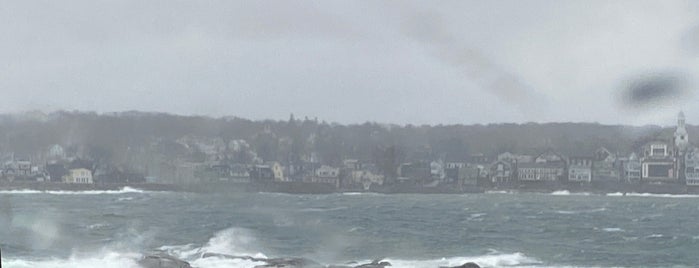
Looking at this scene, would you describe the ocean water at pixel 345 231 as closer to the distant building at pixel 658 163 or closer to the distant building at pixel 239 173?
the distant building at pixel 239 173

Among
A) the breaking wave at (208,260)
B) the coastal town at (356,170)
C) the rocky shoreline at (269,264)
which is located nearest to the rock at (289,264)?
the rocky shoreline at (269,264)

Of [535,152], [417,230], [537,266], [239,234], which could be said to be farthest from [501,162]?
[537,266]

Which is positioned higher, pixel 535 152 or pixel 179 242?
pixel 535 152

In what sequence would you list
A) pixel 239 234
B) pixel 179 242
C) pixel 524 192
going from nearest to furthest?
pixel 179 242
pixel 239 234
pixel 524 192

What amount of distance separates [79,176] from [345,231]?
41.2m

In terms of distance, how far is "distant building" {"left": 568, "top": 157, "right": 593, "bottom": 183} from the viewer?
77.2 meters

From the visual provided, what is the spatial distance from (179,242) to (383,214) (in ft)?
67.5

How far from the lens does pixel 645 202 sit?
76.3m

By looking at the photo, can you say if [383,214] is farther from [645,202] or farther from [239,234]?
[645,202]

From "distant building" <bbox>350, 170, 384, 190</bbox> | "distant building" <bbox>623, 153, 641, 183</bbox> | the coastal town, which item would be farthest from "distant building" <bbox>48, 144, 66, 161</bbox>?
"distant building" <bbox>623, 153, 641, 183</bbox>

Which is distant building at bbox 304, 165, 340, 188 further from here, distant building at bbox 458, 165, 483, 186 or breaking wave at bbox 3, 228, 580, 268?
breaking wave at bbox 3, 228, 580, 268

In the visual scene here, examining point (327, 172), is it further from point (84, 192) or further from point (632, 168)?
point (632, 168)

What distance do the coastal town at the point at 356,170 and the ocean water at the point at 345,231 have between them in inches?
96.9

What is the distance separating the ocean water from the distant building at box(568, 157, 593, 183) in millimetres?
5451
